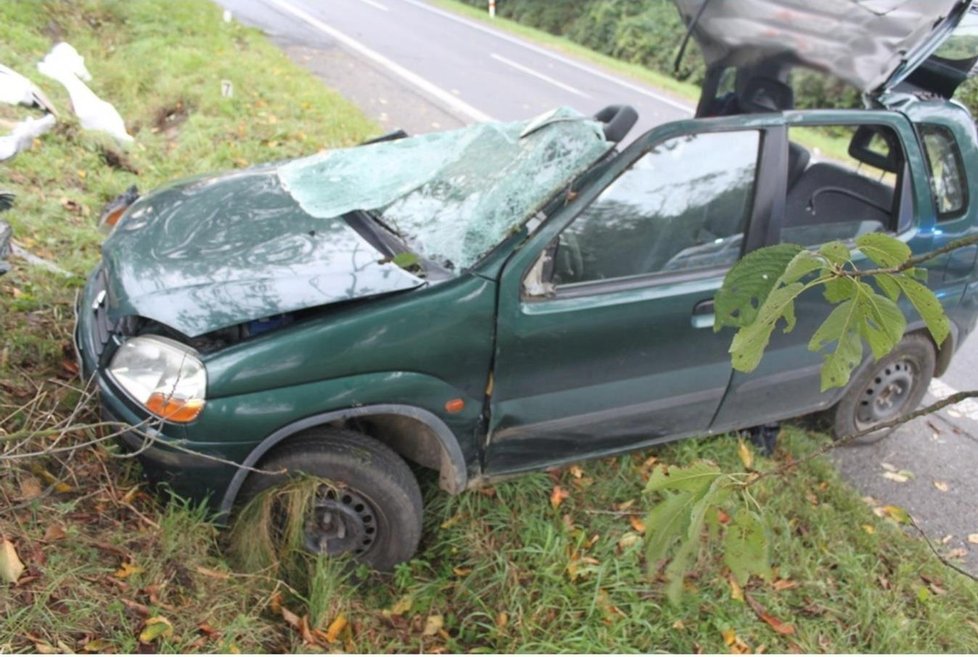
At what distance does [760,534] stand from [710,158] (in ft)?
6.55

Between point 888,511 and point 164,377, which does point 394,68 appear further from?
point 164,377

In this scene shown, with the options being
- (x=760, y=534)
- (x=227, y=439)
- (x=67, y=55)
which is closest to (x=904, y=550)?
(x=760, y=534)

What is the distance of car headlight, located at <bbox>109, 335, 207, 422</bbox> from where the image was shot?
2.45 metres

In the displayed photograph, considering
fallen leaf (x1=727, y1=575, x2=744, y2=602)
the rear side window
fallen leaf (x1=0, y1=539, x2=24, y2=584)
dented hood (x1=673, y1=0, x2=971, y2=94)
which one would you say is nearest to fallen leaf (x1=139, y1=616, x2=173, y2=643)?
fallen leaf (x1=0, y1=539, x2=24, y2=584)

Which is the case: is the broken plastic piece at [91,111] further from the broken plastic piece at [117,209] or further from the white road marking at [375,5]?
the white road marking at [375,5]

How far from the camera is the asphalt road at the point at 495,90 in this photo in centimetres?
395

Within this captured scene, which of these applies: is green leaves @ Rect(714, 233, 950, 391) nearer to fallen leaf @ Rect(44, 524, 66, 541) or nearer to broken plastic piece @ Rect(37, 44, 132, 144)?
fallen leaf @ Rect(44, 524, 66, 541)

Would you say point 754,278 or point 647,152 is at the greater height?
point 754,278

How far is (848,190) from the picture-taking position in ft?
12.4

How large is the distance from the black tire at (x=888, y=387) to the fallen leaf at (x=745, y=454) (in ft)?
2.03

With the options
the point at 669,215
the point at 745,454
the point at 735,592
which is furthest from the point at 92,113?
the point at 735,592

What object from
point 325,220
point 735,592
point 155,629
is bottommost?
point 735,592

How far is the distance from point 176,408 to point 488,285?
1.09 metres

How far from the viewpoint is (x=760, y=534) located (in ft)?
4.56
